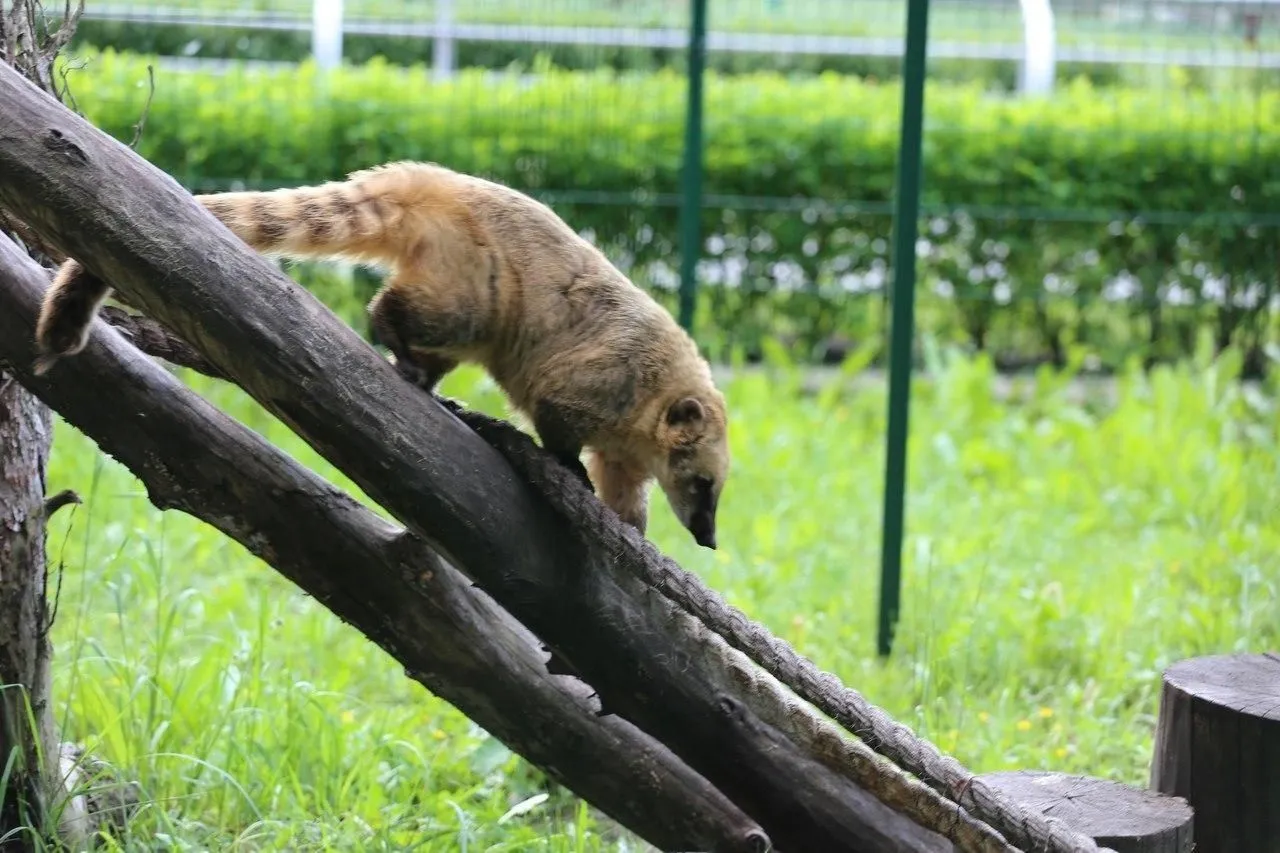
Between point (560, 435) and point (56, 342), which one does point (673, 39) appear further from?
point (56, 342)

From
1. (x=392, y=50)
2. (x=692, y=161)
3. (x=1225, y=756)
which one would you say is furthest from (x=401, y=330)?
(x=392, y=50)

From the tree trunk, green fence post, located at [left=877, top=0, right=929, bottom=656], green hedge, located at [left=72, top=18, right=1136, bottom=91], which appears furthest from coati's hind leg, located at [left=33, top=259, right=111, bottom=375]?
green hedge, located at [left=72, top=18, right=1136, bottom=91]

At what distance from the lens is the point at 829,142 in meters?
9.61

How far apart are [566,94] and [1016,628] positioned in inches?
148

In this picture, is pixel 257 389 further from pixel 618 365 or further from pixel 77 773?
pixel 77 773

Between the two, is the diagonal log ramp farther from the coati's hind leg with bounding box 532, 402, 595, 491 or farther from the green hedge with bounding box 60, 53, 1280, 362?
the green hedge with bounding box 60, 53, 1280, 362

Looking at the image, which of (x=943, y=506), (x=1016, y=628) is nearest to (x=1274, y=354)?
(x=943, y=506)

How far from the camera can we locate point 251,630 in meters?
5.04

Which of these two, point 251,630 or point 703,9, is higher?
point 703,9

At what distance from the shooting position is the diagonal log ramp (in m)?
2.70

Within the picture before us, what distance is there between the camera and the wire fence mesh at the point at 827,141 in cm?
802

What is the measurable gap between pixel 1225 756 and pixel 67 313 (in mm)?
2708

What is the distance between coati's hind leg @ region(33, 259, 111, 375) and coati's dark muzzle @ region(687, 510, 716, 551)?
1.58m

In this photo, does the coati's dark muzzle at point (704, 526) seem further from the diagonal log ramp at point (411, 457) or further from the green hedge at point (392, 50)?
the green hedge at point (392, 50)
